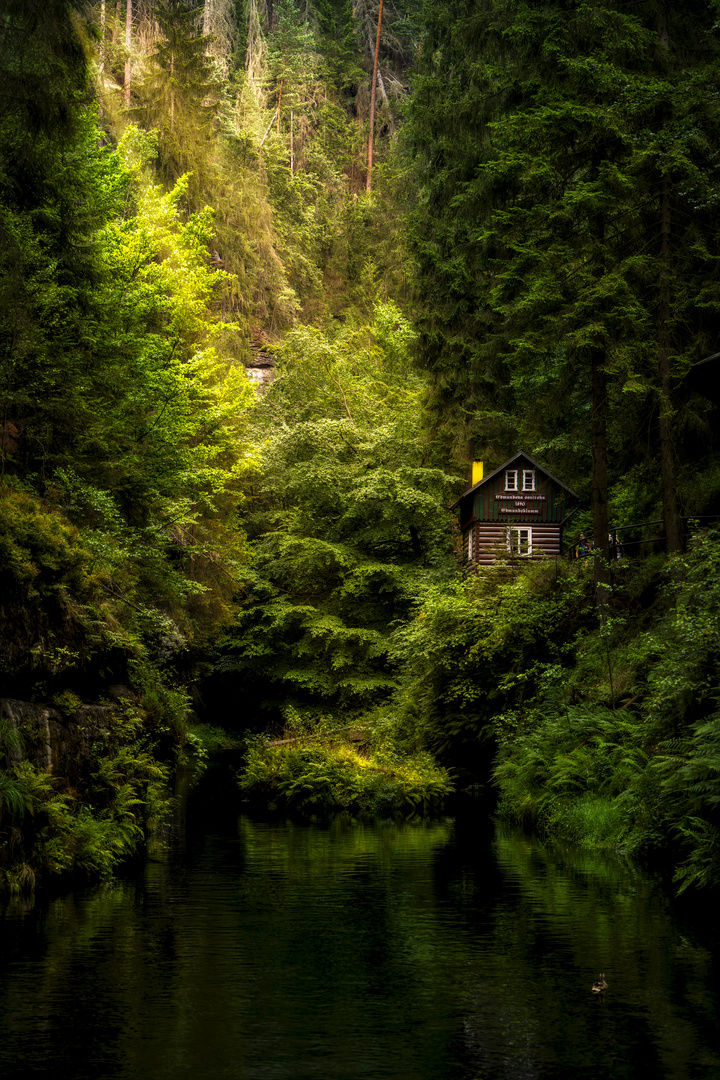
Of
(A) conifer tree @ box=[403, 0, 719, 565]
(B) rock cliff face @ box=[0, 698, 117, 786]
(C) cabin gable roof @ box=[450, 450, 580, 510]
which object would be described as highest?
(A) conifer tree @ box=[403, 0, 719, 565]

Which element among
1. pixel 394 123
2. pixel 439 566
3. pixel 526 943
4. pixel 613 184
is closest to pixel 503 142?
pixel 613 184

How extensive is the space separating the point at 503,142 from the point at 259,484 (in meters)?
24.7

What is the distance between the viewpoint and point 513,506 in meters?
37.5

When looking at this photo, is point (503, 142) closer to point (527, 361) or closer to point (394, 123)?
point (527, 361)

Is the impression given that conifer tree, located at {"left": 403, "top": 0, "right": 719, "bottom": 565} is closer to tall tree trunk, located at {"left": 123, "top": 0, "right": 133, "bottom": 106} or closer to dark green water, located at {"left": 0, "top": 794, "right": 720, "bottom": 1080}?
dark green water, located at {"left": 0, "top": 794, "right": 720, "bottom": 1080}

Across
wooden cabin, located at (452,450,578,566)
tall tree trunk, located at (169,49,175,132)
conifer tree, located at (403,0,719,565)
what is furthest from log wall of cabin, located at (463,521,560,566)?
tall tree trunk, located at (169,49,175,132)

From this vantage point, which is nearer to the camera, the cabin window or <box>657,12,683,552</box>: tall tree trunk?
<box>657,12,683,552</box>: tall tree trunk

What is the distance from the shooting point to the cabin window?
122 feet

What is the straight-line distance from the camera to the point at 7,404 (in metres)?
18.1

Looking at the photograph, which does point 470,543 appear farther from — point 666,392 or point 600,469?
point 666,392

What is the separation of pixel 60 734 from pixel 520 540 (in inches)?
934

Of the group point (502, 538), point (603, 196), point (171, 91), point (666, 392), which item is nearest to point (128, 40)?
point (171, 91)

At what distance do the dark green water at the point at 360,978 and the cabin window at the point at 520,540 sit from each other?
2046 centimetres

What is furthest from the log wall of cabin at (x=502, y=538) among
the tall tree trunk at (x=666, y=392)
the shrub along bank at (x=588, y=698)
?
the tall tree trunk at (x=666, y=392)
